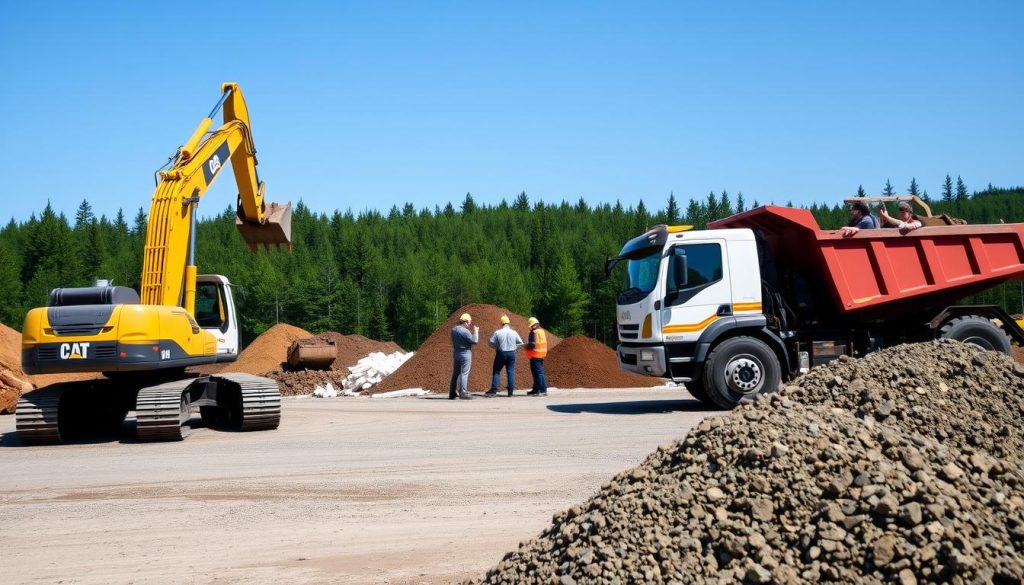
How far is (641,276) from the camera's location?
12.7 meters

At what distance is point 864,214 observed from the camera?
12.7 meters

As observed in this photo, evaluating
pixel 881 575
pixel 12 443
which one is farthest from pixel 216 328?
pixel 881 575

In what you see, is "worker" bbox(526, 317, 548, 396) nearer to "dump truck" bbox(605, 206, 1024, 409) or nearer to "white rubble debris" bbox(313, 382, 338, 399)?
"dump truck" bbox(605, 206, 1024, 409)

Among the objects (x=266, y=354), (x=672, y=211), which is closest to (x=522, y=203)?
(x=672, y=211)

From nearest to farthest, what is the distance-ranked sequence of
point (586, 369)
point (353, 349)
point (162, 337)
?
point (162, 337) → point (586, 369) → point (353, 349)

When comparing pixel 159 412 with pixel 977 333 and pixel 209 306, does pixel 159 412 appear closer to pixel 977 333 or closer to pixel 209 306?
pixel 209 306

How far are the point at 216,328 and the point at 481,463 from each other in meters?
6.26

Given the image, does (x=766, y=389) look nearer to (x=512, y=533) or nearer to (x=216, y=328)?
(x=512, y=533)

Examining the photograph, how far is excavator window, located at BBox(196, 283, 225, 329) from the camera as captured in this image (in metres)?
12.9

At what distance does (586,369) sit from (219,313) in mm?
9575

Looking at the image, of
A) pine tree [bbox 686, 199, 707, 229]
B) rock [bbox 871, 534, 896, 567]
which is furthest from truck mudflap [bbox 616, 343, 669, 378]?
pine tree [bbox 686, 199, 707, 229]

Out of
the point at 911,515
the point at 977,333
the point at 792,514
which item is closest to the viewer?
the point at 911,515

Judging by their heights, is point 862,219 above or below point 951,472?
above

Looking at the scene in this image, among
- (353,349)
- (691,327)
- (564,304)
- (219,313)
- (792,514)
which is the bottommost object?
(792,514)
